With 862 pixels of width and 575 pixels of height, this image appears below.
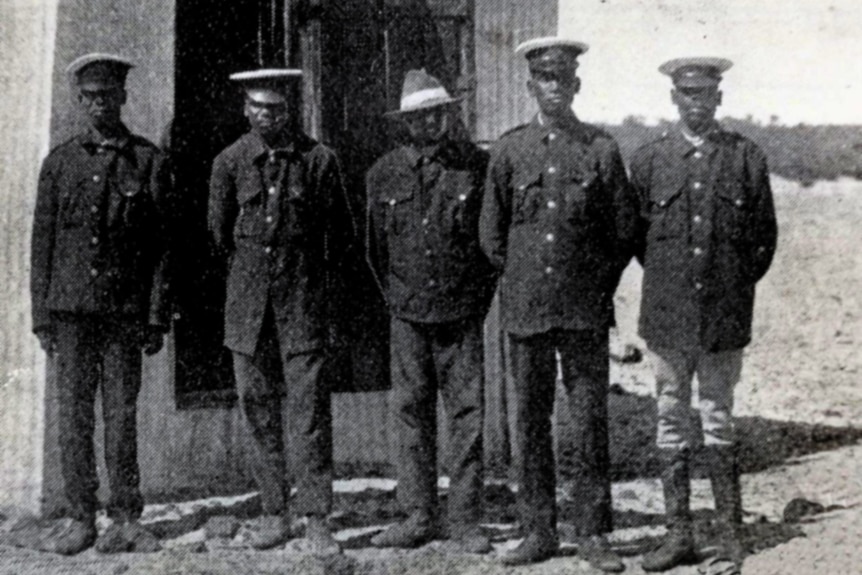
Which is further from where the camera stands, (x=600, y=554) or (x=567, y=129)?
(x=567, y=129)

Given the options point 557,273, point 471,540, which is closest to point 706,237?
point 557,273

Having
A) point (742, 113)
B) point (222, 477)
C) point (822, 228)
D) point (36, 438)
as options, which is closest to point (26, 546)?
point (36, 438)

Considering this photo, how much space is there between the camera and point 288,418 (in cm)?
472

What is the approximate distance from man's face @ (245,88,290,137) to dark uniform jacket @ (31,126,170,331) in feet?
1.90

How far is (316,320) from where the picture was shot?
4.71 metres

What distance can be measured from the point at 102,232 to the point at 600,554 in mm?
2843

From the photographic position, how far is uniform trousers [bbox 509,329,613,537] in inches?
177

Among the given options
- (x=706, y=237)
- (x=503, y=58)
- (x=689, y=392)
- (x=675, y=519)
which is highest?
(x=503, y=58)

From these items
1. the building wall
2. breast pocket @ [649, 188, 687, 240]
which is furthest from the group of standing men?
the building wall

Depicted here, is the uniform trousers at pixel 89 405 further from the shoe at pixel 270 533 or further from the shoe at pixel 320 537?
the shoe at pixel 320 537

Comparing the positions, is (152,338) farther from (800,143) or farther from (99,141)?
(800,143)

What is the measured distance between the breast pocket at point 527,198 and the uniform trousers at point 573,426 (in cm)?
55

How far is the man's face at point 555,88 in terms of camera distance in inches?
174

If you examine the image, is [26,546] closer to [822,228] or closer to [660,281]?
[660,281]
